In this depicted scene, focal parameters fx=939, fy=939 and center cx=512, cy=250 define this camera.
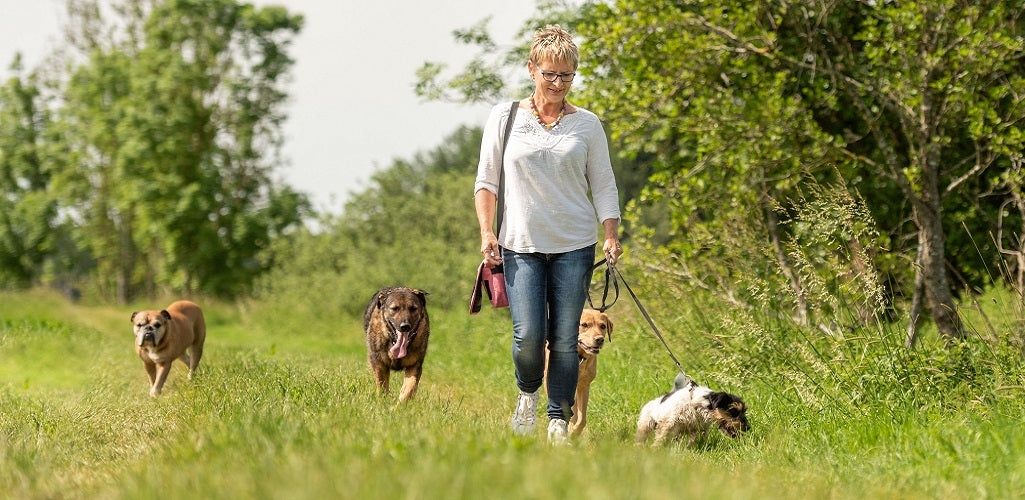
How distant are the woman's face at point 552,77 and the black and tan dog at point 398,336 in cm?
231

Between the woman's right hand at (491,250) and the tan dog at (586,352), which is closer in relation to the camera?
the woman's right hand at (491,250)

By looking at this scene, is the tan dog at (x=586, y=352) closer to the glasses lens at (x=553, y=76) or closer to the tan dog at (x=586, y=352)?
the tan dog at (x=586, y=352)

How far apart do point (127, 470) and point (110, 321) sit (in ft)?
56.0

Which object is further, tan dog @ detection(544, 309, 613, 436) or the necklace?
tan dog @ detection(544, 309, 613, 436)

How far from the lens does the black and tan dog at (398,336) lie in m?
6.86

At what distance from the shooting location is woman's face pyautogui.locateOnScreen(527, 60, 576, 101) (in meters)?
5.13

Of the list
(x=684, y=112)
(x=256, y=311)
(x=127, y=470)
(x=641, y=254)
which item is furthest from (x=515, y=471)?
(x=256, y=311)

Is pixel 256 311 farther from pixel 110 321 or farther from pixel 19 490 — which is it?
pixel 19 490

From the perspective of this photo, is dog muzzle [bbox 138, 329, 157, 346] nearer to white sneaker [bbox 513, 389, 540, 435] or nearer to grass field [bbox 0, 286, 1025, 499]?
grass field [bbox 0, 286, 1025, 499]

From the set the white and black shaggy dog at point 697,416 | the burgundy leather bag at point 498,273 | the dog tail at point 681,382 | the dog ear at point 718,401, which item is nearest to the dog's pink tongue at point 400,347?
the burgundy leather bag at point 498,273

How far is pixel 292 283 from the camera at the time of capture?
27.3 meters

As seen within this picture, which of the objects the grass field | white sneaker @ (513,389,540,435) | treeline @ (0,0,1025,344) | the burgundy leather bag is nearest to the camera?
the grass field

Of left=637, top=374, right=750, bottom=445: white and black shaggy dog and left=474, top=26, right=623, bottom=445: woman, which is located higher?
left=474, top=26, right=623, bottom=445: woman

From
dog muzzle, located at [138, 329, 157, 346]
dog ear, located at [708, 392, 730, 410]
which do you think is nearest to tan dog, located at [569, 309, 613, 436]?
dog ear, located at [708, 392, 730, 410]
